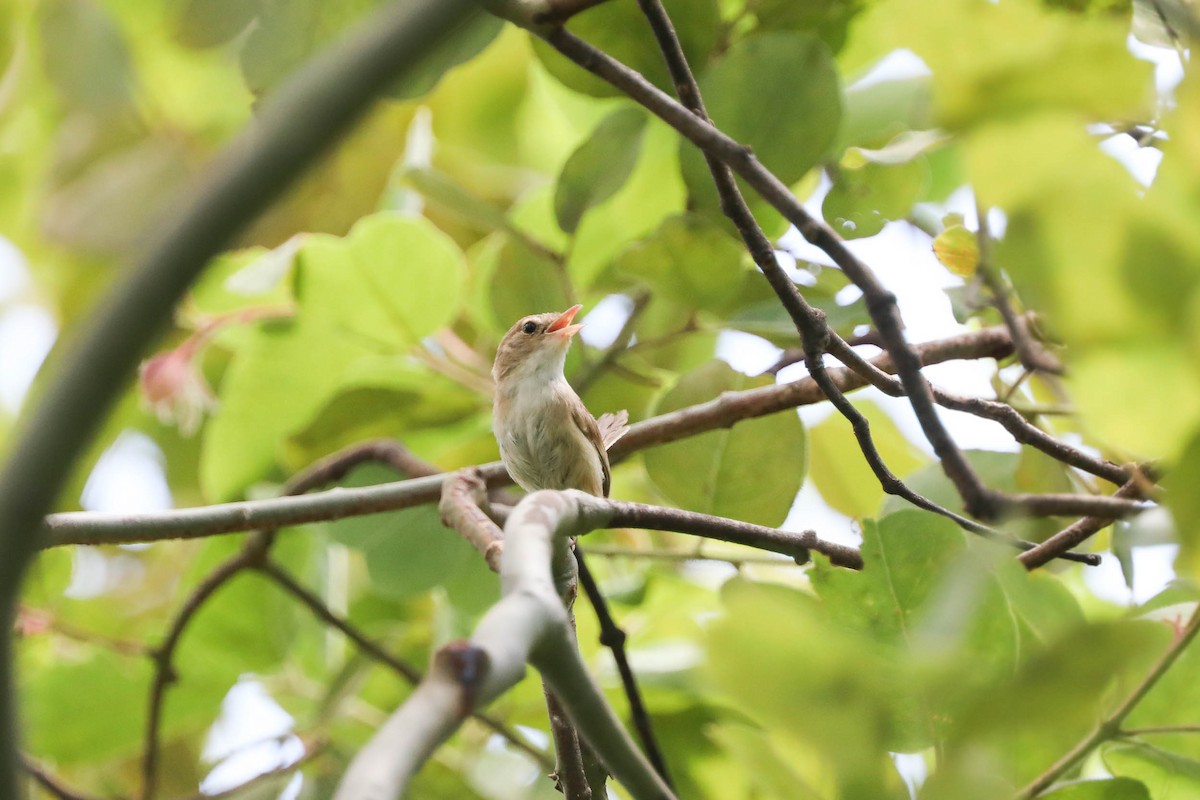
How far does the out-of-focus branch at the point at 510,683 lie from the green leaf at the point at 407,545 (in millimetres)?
959

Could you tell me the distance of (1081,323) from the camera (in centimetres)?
51

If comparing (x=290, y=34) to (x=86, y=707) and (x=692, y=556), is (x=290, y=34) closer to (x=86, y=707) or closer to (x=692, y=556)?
(x=692, y=556)

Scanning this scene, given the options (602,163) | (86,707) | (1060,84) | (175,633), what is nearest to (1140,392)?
(1060,84)

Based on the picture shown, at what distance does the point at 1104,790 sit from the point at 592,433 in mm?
1025

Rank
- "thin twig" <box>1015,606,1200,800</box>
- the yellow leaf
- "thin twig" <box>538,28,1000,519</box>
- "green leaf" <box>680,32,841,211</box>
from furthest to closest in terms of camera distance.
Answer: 1. "green leaf" <box>680,32,841,211</box>
2. the yellow leaf
3. "thin twig" <box>1015,606,1200,800</box>
4. "thin twig" <box>538,28,1000,519</box>

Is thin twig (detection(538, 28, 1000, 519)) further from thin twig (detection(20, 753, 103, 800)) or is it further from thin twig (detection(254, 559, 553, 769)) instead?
thin twig (detection(20, 753, 103, 800))

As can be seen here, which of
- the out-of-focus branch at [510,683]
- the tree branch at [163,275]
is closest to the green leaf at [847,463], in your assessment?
the out-of-focus branch at [510,683]

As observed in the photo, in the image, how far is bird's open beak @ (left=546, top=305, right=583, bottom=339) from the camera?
1698mm

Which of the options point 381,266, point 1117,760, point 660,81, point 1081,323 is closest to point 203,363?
point 381,266

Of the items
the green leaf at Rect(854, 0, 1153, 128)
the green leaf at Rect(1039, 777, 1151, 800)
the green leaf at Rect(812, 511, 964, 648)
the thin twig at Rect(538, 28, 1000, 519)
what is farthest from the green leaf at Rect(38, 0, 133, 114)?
the green leaf at Rect(1039, 777, 1151, 800)

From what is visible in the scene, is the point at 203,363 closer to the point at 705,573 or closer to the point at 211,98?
the point at 211,98

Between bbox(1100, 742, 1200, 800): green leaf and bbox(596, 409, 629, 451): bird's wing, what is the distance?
679 millimetres

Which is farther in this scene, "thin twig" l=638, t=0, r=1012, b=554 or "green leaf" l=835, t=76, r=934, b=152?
"green leaf" l=835, t=76, r=934, b=152

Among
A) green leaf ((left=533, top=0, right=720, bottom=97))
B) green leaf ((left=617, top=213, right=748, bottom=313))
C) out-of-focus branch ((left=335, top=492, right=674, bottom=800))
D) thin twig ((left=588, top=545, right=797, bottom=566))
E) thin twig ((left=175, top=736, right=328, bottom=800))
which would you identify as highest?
green leaf ((left=533, top=0, right=720, bottom=97))
